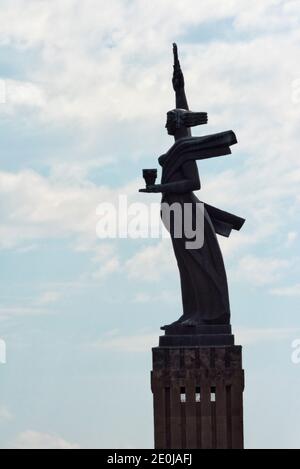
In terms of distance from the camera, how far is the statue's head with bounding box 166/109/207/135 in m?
77.1

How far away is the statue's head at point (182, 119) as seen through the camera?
77125mm

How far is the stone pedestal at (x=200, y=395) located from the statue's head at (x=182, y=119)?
725 centimetres

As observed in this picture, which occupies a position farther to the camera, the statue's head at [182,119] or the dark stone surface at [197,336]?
the statue's head at [182,119]

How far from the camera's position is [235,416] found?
75.8m

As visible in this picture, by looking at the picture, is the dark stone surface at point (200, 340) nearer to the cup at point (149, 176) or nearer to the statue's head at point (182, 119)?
the cup at point (149, 176)

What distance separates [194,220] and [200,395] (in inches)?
225

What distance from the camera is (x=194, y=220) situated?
252ft

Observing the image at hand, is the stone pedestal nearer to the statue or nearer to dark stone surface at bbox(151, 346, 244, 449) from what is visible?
dark stone surface at bbox(151, 346, 244, 449)

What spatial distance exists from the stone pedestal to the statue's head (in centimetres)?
725

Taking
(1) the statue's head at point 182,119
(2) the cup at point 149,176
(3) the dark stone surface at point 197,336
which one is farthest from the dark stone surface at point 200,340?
(1) the statue's head at point 182,119

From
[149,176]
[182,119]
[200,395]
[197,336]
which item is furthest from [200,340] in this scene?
[182,119]

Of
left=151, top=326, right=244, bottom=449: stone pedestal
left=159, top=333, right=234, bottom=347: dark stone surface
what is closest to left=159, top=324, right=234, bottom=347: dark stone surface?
left=159, top=333, right=234, bottom=347: dark stone surface

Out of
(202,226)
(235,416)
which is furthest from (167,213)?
(235,416)
